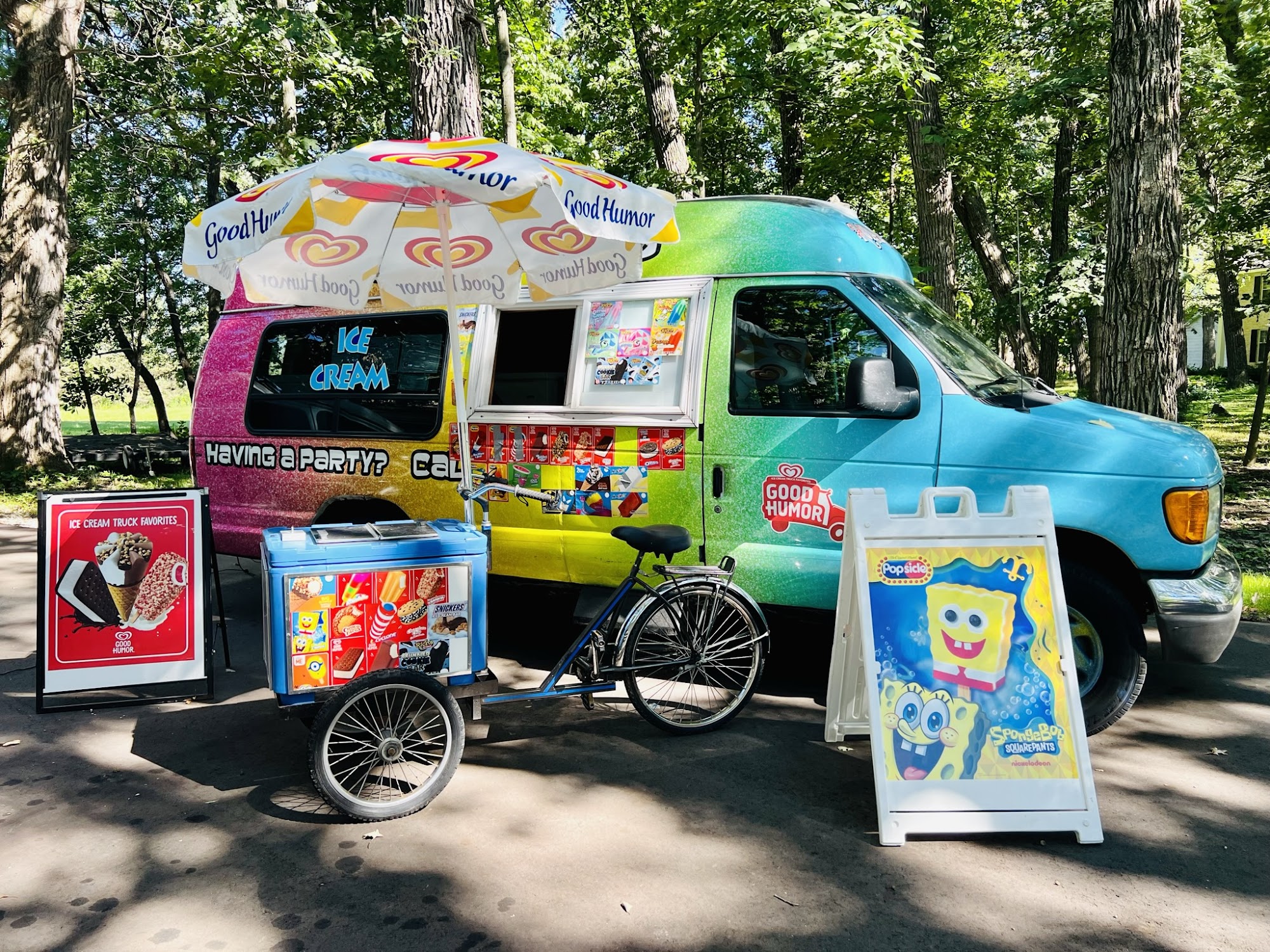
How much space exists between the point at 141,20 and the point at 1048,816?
1677 centimetres

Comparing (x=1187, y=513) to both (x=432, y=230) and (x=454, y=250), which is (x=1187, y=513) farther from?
(x=432, y=230)

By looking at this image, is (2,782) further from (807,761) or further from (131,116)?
(131,116)

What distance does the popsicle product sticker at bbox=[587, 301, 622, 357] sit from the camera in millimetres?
5461

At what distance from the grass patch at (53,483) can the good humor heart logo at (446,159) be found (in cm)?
758

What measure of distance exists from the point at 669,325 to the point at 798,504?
1.24m

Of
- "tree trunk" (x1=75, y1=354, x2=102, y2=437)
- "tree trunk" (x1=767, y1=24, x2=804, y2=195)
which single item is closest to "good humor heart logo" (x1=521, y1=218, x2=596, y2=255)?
"tree trunk" (x1=767, y1=24, x2=804, y2=195)

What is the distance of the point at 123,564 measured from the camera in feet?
16.1

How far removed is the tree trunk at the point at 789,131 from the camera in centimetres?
1565

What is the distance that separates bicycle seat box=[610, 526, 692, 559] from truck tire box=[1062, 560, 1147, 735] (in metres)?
1.85

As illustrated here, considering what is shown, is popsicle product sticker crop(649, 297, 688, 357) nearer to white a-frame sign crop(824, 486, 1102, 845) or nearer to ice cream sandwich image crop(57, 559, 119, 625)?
white a-frame sign crop(824, 486, 1102, 845)

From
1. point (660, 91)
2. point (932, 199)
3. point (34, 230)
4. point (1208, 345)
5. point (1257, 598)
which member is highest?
point (660, 91)

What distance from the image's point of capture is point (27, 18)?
13156mm

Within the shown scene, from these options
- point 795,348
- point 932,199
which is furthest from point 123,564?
point 932,199

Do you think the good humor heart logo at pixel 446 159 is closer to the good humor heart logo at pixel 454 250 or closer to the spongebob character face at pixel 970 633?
the good humor heart logo at pixel 454 250
